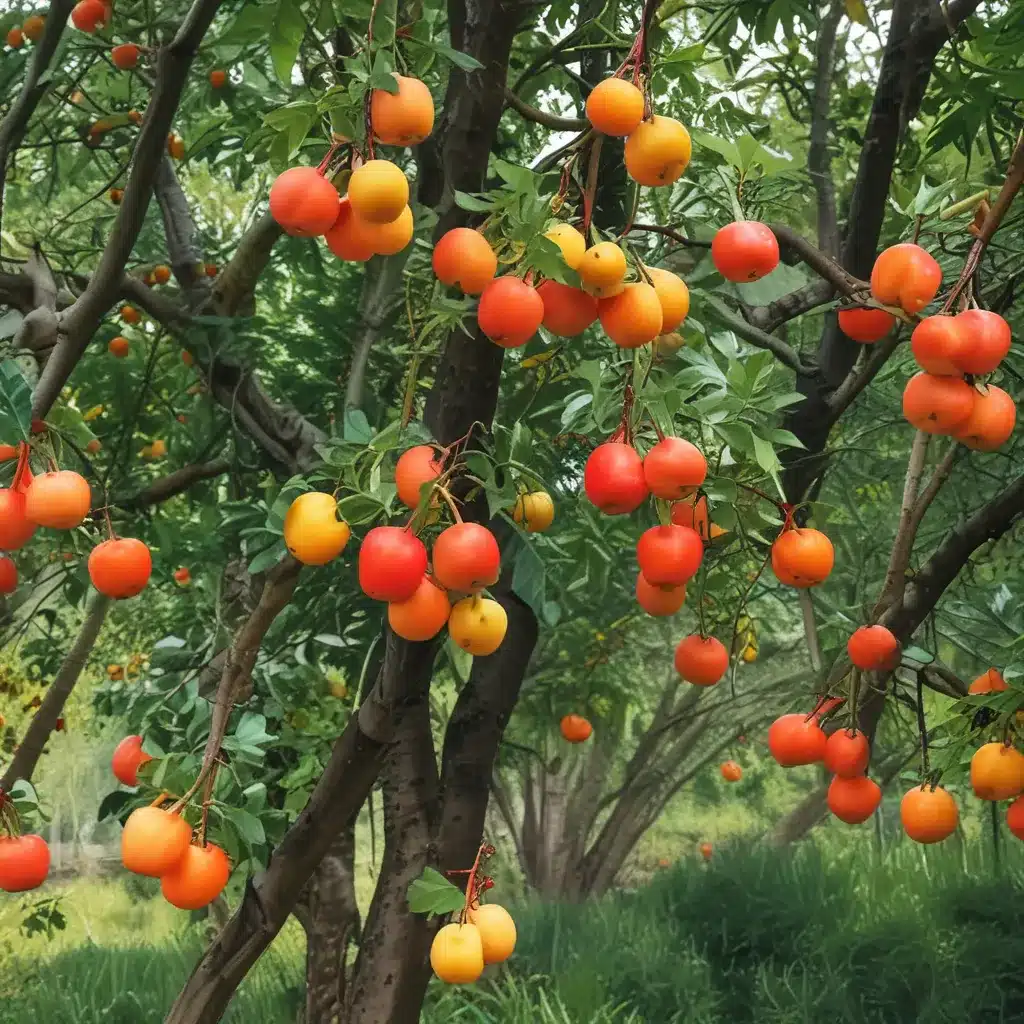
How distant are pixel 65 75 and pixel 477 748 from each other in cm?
252

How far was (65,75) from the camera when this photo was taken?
3742 millimetres

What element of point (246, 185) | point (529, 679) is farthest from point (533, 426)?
point (246, 185)

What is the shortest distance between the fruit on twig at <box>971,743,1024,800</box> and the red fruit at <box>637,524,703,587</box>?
943 mm

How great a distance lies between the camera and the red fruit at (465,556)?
1.52 metres

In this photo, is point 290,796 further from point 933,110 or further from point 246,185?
point 246,185

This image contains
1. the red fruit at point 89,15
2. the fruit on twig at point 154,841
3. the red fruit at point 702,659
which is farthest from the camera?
the red fruit at point 89,15

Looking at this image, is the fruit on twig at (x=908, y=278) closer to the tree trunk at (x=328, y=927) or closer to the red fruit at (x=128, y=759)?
the red fruit at (x=128, y=759)

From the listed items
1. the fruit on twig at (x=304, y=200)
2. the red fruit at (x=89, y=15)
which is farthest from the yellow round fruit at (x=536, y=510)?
the red fruit at (x=89, y=15)

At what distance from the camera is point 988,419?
1.87 m

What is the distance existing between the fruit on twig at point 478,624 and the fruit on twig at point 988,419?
0.83m

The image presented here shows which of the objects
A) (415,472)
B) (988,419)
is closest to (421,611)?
(415,472)

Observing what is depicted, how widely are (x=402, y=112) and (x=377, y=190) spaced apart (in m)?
0.10

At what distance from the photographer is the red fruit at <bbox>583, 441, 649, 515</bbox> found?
164 cm

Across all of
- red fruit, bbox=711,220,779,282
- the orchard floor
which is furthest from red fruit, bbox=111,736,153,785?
the orchard floor
